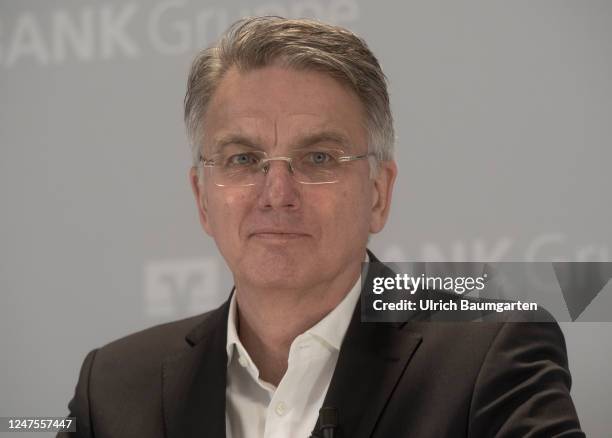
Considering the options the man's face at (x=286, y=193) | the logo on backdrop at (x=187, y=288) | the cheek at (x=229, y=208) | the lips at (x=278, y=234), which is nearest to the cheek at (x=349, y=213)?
the man's face at (x=286, y=193)

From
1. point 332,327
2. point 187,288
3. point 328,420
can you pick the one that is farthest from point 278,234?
point 187,288

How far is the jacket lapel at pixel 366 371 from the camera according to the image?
8.16 ft

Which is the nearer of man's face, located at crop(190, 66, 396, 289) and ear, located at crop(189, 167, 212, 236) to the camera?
man's face, located at crop(190, 66, 396, 289)

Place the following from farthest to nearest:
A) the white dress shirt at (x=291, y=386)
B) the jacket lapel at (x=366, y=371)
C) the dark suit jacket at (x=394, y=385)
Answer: the white dress shirt at (x=291, y=386) → the jacket lapel at (x=366, y=371) → the dark suit jacket at (x=394, y=385)

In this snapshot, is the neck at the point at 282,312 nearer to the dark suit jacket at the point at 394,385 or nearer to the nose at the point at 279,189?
the dark suit jacket at the point at 394,385

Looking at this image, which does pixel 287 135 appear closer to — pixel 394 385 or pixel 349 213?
pixel 349 213

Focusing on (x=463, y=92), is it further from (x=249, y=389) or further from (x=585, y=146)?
(x=249, y=389)

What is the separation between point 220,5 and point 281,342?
172cm

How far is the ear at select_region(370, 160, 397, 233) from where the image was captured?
114 inches

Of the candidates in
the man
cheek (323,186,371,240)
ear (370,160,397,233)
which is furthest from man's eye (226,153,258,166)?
ear (370,160,397,233)

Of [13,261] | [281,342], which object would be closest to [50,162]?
[13,261]

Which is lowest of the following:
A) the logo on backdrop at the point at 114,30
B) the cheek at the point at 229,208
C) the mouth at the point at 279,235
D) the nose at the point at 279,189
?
the mouth at the point at 279,235

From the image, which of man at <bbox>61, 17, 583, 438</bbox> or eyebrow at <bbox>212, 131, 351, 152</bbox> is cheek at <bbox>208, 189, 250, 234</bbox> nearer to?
man at <bbox>61, 17, 583, 438</bbox>

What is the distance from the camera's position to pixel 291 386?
2631 millimetres
